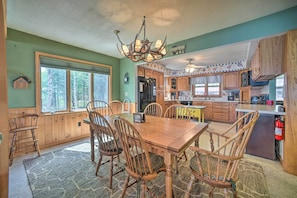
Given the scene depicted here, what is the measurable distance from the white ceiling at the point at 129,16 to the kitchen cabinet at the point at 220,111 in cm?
305

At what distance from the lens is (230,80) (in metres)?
5.48

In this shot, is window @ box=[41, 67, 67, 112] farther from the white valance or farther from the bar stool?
Answer: the white valance

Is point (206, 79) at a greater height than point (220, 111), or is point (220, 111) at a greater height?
point (206, 79)

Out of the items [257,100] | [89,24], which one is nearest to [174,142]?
[89,24]

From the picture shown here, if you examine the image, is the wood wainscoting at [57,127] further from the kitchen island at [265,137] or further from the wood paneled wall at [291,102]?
the wood paneled wall at [291,102]

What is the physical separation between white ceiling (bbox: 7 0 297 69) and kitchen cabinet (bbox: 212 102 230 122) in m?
3.05

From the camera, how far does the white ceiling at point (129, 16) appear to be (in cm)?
186

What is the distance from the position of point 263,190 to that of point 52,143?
13.0ft

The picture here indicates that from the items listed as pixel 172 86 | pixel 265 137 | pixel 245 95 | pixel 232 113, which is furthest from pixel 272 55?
pixel 172 86

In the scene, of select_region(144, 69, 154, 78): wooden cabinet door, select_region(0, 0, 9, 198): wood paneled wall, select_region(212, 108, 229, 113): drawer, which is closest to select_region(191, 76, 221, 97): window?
select_region(212, 108, 229, 113): drawer

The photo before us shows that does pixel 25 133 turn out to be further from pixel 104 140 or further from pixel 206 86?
pixel 206 86

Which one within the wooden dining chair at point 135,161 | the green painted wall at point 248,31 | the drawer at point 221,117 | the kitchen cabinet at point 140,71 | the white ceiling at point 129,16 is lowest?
the drawer at point 221,117

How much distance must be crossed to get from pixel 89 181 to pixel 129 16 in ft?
8.39

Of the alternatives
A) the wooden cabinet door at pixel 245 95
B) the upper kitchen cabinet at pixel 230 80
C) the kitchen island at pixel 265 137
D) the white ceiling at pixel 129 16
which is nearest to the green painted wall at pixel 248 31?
the white ceiling at pixel 129 16
